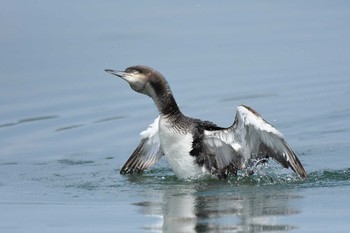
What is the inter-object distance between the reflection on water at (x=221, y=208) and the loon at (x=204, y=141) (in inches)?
20.3

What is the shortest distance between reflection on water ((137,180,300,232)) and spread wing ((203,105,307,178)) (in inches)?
26.5

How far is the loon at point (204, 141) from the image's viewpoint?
14.4 meters

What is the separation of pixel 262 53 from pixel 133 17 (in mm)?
3394

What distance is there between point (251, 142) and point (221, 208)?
241cm

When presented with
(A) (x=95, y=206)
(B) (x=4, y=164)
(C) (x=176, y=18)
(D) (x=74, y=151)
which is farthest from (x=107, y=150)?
(C) (x=176, y=18)

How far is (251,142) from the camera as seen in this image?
48.0 ft

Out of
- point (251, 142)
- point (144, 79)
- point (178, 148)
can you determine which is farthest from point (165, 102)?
point (251, 142)

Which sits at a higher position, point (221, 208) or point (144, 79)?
point (144, 79)

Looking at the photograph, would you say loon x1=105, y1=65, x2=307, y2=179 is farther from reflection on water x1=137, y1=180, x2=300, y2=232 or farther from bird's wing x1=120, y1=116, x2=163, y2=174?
bird's wing x1=120, y1=116, x2=163, y2=174

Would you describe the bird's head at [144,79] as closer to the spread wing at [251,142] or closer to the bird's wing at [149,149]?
the spread wing at [251,142]

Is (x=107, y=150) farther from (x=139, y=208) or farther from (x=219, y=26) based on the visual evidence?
(x=219, y=26)

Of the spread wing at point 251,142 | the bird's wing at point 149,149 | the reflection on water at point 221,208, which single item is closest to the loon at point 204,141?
the spread wing at point 251,142

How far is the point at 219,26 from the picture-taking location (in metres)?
23.3

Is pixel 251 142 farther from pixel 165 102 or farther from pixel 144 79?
pixel 144 79
